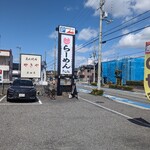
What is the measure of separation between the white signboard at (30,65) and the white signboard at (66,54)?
20.7 ft

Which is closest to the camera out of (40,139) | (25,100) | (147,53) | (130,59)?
(40,139)

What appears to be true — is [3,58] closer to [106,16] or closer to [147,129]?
[106,16]

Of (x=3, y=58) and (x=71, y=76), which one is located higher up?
(x=3, y=58)

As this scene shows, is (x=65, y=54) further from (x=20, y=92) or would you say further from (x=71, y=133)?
(x=71, y=133)

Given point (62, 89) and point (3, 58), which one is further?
point (3, 58)

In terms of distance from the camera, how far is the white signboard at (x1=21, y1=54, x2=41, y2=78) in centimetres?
2781

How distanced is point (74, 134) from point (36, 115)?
3.76 metres

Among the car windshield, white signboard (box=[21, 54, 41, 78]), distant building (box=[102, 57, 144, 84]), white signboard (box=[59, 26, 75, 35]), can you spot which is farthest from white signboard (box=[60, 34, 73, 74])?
distant building (box=[102, 57, 144, 84])

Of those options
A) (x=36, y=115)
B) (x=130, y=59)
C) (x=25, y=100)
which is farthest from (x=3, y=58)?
(x=36, y=115)

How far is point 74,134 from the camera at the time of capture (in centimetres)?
796

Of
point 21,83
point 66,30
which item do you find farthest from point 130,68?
point 21,83

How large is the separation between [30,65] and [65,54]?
6.86m

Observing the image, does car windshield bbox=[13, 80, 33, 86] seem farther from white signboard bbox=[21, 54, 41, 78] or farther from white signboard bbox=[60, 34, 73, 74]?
white signboard bbox=[21, 54, 41, 78]

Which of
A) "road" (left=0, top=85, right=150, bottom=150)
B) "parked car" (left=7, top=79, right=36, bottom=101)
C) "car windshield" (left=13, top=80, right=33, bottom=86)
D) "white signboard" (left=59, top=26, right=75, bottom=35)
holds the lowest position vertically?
"road" (left=0, top=85, right=150, bottom=150)
